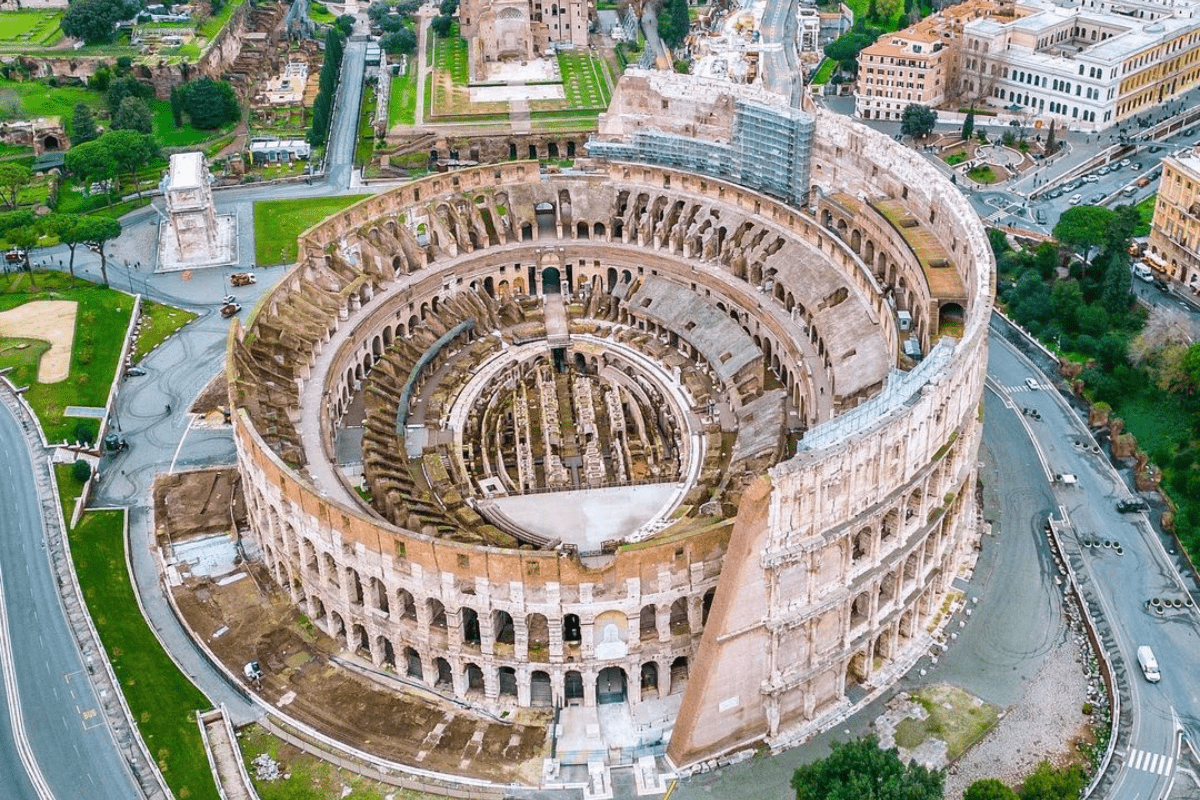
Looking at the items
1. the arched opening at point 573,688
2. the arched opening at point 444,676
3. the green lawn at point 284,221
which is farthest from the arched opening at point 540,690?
the green lawn at point 284,221

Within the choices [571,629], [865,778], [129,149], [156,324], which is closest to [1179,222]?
[571,629]

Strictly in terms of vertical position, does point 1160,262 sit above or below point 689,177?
below

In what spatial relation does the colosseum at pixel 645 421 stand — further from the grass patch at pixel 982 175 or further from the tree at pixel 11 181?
the tree at pixel 11 181

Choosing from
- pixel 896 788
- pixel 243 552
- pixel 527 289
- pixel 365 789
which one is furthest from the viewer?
pixel 527 289

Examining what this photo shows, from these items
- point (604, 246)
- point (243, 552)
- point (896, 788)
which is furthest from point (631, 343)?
point (896, 788)

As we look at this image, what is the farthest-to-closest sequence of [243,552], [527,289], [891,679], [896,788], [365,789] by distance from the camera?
[527,289]
[243,552]
[891,679]
[365,789]
[896,788]

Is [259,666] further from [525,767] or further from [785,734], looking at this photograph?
[785,734]

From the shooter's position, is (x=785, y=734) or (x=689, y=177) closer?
(x=785, y=734)
